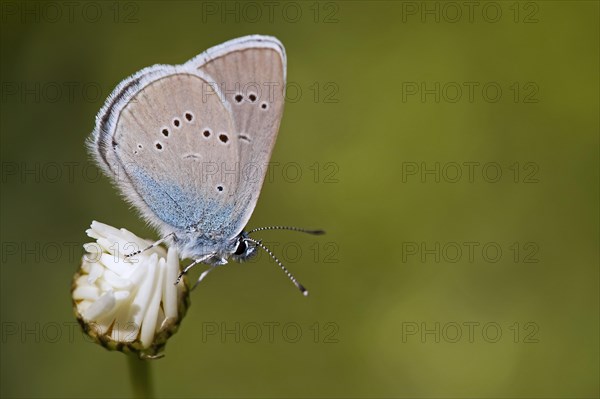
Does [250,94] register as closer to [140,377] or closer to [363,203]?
[140,377]

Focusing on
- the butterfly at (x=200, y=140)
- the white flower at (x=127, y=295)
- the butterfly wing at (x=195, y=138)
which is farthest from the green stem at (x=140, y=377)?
the butterfly wing at (x=195, y=138)

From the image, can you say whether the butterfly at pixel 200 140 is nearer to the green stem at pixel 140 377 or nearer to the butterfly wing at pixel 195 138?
the butterfly wing at pixel 195 138

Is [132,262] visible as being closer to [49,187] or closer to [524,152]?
[49,187]

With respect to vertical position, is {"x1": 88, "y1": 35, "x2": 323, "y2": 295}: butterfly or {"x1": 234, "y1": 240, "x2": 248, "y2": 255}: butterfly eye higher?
{"x1": 88, "y1": 35, "x2": 323, "y2": 295}: butterfly

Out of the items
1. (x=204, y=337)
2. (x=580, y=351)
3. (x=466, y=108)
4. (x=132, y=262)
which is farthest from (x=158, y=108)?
(x=580, y=351)

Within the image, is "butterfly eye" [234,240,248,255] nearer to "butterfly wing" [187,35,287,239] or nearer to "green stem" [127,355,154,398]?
"butterfly wing" [187,35,287,239]

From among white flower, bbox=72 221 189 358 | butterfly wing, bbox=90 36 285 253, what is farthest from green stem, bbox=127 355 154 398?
butterfly wing, bbox=90 36 285 253
